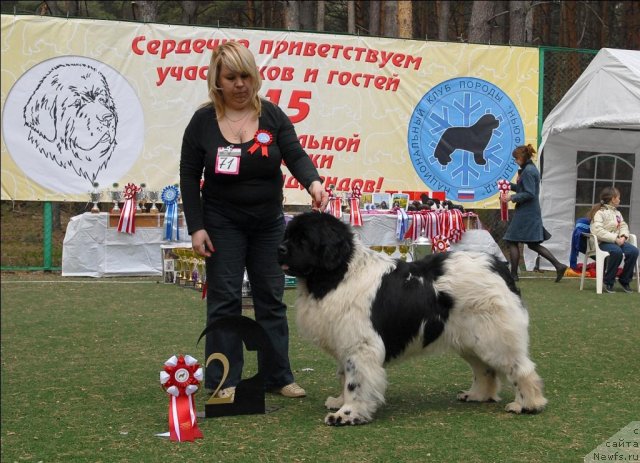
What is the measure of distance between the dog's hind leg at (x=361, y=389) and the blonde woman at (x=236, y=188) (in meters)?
0.71

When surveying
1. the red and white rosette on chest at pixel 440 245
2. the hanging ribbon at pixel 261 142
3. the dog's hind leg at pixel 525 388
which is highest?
the hanging ribbon at pixel 261 142

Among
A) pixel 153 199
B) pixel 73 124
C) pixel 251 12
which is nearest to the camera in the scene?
pixel 153 199

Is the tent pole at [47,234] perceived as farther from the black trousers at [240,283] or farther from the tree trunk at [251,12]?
the tree trunk at [251,12]

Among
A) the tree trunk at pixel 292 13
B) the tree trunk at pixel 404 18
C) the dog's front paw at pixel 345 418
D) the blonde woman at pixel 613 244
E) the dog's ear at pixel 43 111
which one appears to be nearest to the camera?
the dog's front paw at pixel 345 418

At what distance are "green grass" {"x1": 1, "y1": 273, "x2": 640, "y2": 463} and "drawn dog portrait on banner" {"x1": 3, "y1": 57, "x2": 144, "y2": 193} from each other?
4.61 m

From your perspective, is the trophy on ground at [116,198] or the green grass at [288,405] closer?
the green grass at [288,405]

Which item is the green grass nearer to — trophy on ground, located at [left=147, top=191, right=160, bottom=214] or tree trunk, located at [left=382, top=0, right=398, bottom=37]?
trophy on ground, located at [left=147, top=191, right=160, bottom=214]

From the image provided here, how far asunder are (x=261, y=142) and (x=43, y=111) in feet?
28.0

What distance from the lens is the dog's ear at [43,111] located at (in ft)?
40.5

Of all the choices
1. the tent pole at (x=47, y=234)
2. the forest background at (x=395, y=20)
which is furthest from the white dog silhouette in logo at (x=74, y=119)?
the forest background at (x=395, y=20)

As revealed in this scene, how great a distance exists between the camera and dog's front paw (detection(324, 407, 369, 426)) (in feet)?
14.4

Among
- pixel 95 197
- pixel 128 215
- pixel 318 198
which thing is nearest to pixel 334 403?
pixel 318 198

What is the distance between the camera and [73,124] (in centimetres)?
1255

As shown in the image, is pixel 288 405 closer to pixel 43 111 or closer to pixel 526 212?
pixel 526 212
